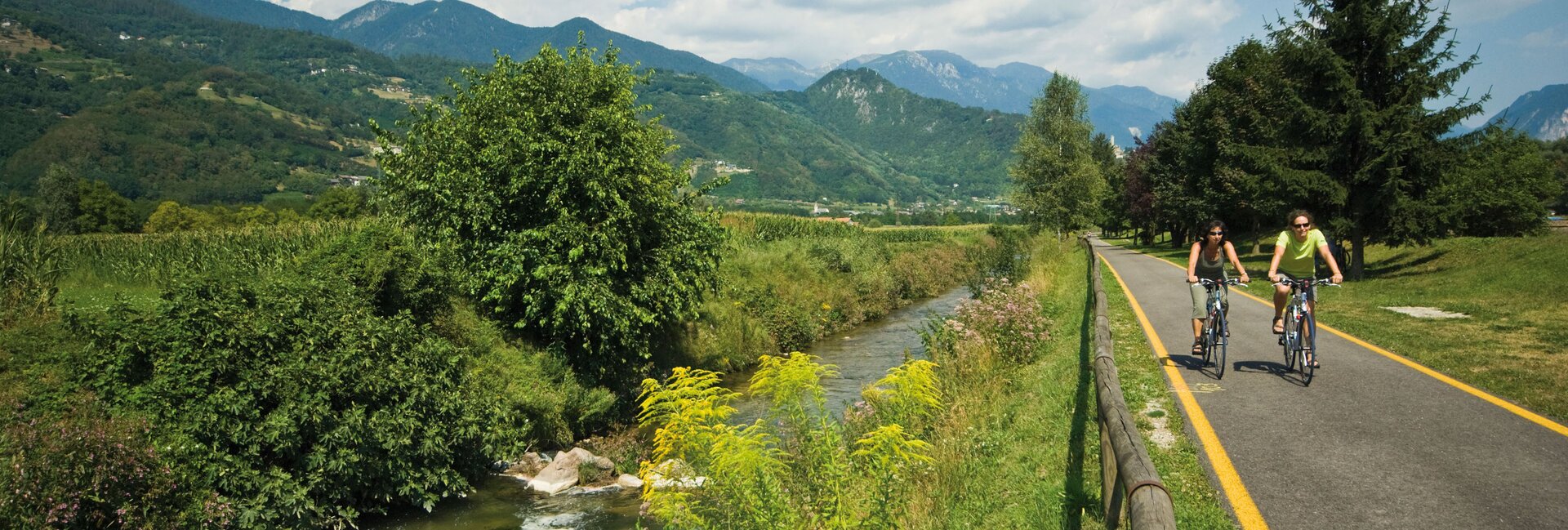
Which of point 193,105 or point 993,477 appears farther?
point 193,105

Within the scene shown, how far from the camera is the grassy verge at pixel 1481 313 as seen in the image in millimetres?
8820

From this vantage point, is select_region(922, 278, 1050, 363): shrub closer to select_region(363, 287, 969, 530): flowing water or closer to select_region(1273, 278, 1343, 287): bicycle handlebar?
select_region(363, 287, 969, 530): flowing water

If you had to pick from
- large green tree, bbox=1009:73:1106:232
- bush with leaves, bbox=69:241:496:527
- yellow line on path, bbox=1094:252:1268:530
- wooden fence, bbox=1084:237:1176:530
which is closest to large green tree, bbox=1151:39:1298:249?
large green tree, bbox=1009:73:1106:232

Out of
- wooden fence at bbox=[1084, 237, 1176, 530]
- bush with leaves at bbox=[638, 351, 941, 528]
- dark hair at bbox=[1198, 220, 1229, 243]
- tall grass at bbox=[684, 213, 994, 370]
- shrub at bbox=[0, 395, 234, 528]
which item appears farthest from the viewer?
tall grass at bbox=[684, 213, 994, 370]

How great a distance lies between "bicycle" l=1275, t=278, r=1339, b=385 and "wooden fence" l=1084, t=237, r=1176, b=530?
3148mm

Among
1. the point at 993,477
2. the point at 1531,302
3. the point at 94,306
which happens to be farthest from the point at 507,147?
the point at 1531,302

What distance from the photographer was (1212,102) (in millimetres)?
40969

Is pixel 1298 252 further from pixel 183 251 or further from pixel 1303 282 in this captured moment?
pixel 183 251

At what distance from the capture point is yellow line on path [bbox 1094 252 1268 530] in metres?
5.29

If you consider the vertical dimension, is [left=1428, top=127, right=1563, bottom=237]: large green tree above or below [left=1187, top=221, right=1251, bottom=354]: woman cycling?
above

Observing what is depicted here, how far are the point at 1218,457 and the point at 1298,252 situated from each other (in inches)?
175

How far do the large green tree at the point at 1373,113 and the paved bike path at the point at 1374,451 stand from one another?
15.1 metres

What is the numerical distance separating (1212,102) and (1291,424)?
3906 cm

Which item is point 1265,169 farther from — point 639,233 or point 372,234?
point 372,234
